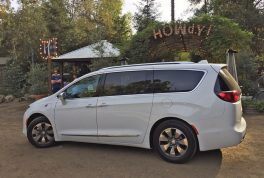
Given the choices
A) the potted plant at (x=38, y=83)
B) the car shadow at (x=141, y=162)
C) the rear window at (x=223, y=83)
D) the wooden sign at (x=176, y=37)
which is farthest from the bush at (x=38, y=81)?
the rear window at (x=223, y=83)

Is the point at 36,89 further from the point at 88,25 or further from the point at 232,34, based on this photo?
the point at 88,25

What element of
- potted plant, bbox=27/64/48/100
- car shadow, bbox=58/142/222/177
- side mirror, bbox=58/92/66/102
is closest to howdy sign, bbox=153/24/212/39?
potted plant, bbox=27/64/48/100

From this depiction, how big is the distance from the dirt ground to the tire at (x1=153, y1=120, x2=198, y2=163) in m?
0.14

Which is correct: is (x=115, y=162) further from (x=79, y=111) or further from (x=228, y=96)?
(x=228, y=96)

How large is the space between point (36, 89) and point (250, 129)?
1075cm

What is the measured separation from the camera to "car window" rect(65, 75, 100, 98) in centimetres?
702

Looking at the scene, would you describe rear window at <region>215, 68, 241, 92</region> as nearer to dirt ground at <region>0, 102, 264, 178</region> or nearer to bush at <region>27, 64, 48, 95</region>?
dirt ground at <region>0, 102, 264, 178</region>

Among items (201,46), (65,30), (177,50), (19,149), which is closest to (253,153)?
(19,149)

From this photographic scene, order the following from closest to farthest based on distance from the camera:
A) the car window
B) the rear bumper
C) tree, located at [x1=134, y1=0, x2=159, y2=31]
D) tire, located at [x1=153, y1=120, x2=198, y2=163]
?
the rear bumper < tire, located at [x1=153, y1=120, x2=198, y2=163] < the car window < tree, located at [x1=134, y1=0, x2=159, y2=31]

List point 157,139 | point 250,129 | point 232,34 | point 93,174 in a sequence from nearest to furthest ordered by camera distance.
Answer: point 93,174 → point 157,139 → point 250,129 → point 232,34

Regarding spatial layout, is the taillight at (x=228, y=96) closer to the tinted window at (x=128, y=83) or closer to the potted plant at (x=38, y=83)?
the tinted window at (x=128, y=83)

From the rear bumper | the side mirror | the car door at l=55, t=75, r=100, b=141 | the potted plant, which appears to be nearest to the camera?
the rear bumper

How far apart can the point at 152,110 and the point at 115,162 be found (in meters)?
1.10

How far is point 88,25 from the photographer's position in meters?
35.7
